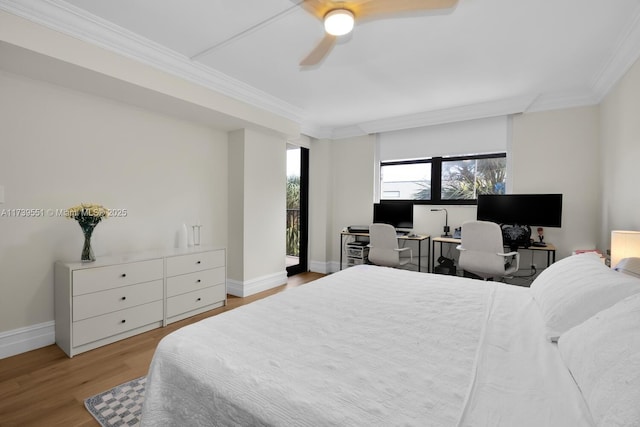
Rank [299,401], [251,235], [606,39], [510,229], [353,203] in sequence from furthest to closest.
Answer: [353,203]
[251,235]
[510,229]
[606,39]
[299,401]

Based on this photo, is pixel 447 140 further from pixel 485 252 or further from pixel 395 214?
pixel 485 252

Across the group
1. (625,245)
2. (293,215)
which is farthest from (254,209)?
(625,245)

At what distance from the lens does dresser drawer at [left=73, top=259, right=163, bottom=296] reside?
2340 millimetres

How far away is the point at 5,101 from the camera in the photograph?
7.47 ft

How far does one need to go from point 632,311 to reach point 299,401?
3.54 feet

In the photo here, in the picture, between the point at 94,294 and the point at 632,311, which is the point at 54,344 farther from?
the point at 632,311

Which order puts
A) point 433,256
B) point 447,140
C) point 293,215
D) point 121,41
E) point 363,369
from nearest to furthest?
point 363,369 < point 121,41 < point 433,256 < point 447,140 < point 293,215

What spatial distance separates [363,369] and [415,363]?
191mm

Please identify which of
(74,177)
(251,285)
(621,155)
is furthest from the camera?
(251,285)

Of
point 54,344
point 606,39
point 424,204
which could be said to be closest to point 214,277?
point 54,344

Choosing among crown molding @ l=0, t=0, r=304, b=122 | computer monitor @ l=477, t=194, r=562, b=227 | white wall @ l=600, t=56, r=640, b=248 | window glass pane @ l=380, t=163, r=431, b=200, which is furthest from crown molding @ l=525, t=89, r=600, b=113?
crown molding @ l=0, t=0, r=304, b=122

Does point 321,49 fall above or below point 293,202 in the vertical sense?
above

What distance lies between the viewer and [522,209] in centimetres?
367

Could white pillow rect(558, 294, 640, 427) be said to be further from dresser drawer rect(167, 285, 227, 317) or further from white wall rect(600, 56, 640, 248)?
dresser drawer rect(167, 285, 227, 317)
